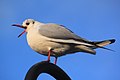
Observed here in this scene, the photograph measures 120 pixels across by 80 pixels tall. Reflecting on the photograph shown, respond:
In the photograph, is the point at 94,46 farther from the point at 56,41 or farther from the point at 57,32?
the point at 57,32

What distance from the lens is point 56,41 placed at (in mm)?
4391

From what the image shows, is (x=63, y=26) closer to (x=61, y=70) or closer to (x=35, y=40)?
(x=35, y=40)

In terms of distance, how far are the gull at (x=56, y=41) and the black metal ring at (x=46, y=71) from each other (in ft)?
1.69

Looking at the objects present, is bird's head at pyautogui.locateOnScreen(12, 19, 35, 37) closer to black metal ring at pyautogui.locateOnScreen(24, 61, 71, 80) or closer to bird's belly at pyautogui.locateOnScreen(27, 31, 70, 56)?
bird's belly at pyautogui.locateOnScreen(27, 31, 70, 56)

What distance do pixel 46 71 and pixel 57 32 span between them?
990 millimetres

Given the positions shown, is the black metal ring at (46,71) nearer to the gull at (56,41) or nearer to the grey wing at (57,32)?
the gull at (56,41)

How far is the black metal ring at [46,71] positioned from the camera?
11.0 ft

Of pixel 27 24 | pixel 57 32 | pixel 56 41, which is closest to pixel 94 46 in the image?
pixel 56 41

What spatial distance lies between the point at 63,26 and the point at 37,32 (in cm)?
38

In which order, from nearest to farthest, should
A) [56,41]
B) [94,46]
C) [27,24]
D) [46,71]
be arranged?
1. [46,71]
2. [94,46]
3. [56,41]
4. [27,24]

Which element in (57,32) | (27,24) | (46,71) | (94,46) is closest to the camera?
(46,71)

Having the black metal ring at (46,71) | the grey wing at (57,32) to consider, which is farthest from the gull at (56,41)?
the black metal ring at (46,71)

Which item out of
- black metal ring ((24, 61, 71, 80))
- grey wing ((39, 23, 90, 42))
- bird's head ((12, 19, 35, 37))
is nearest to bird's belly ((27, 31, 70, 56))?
grey wing ((39, 23, 90, 42))

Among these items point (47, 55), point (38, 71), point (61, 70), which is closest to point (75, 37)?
point (47, 55)
